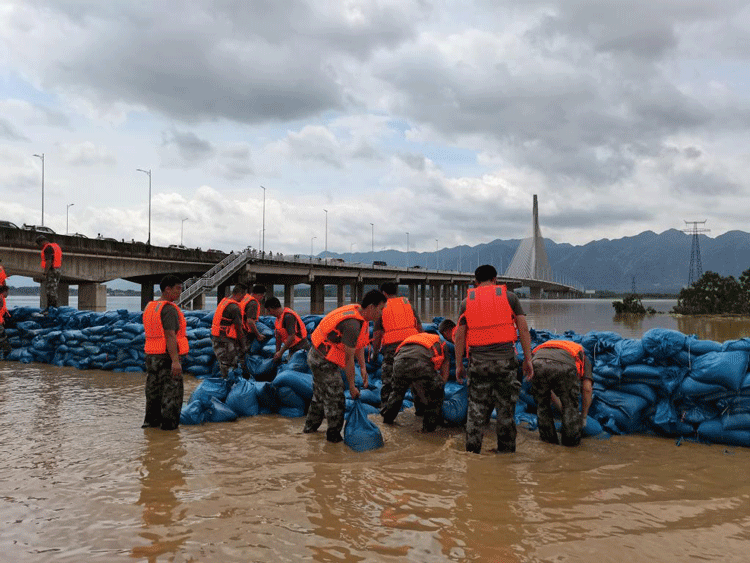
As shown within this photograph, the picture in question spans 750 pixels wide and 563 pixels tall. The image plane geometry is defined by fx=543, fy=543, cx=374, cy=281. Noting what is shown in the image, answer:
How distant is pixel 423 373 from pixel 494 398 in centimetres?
89

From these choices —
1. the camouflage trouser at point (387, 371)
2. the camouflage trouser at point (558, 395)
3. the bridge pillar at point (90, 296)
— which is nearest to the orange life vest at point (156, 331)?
the camouflage trouser at point (387, 371)

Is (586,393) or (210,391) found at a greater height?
(586,393)

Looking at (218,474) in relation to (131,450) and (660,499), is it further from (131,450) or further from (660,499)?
(660,499)

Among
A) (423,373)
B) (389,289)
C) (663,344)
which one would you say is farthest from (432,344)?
(663,344)

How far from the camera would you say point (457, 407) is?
19.7 ft

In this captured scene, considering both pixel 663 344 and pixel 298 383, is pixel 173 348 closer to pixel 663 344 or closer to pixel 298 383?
pixel 298 383

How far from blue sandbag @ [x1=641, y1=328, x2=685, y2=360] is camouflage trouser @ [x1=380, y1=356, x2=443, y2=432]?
2.34 meters

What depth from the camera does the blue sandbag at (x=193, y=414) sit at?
244 inches

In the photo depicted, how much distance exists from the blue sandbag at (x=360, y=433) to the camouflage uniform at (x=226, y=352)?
9.98ft

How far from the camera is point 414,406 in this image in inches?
271

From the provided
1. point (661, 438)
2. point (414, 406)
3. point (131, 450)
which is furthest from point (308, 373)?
point (661, 438)

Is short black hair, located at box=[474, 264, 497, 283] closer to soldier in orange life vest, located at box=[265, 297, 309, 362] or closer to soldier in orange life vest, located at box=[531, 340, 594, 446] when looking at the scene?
soldier in orange life vest, located at box=[531, 340, 594, 446]

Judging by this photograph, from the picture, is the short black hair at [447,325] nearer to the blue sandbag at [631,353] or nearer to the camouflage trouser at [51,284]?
the blue sandbag at [631,353]

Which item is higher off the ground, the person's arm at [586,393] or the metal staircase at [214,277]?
the metal staircase at [214,277]
